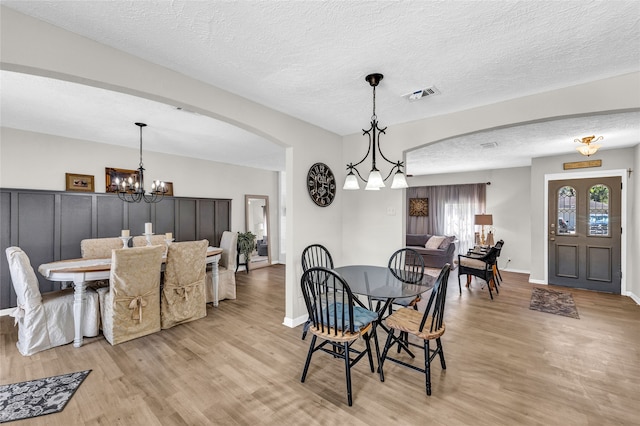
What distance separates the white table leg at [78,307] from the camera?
285cm

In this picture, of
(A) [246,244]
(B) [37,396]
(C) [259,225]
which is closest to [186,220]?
(A) [246,244]

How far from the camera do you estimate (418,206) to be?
8.32 metres

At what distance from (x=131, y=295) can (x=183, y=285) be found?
565 mm

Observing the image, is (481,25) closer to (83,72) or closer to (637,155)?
(83,72)

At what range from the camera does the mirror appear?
22.4ft

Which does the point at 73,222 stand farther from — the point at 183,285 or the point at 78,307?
the point at 183,285

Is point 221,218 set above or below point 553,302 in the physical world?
→ above

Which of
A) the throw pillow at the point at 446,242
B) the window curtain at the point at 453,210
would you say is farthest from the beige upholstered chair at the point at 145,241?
the window curtain at the point at 453,210

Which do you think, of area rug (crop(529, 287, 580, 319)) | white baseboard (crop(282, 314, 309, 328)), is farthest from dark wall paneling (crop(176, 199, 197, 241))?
area rug (crop(529, 287, 580, 319))

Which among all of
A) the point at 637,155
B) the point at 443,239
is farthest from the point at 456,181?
the point at 637,155

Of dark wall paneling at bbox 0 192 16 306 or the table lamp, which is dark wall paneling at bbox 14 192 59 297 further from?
the table lamp

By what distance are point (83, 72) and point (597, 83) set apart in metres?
4.03

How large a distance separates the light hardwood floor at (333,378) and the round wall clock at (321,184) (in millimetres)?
1692

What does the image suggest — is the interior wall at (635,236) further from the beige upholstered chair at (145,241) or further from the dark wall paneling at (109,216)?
the dark wall paneling at (109,216)
